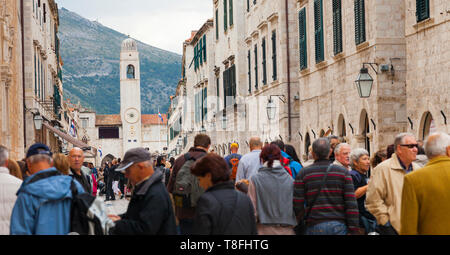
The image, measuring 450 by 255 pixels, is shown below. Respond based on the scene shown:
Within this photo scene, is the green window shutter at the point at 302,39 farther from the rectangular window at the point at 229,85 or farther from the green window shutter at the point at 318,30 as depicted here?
the rectangular window at the point at 229,85

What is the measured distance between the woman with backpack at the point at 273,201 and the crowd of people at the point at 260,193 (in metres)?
0.01

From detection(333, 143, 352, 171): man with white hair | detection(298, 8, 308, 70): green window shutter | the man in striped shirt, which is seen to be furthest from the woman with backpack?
detection(298, 8, 308, 70): green window shutter

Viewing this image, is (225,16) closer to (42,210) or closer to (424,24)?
(424,24)

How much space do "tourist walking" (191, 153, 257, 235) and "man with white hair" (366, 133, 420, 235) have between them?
87.3 inches

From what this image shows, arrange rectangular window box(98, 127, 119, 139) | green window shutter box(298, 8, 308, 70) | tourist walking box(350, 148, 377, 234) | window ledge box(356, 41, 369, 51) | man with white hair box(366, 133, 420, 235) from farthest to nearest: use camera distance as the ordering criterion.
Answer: rectangular window box(98, 127, 119, 139), green window shutter box(298, 8, 308, 70), window ledge box(356, 41, 369, 51), tourist walking box(350, 148, 377, 234), man with white hair box(366, 133, 420, 235)

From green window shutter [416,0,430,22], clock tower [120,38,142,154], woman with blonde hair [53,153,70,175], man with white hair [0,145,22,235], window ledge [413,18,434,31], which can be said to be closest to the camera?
man with white hair [0,145,22,235]

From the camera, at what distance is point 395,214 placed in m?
7.84

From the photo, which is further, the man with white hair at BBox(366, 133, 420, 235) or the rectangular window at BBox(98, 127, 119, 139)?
the rectangular window at BBox(98, 127, 119, 139)

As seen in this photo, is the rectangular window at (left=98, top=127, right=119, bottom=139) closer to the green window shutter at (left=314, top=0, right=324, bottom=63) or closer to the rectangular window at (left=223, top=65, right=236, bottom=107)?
the rectangular window at (left=223, top=65, right=236, bottom=107)

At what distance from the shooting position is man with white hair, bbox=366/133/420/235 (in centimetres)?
784

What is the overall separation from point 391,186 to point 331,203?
682mm

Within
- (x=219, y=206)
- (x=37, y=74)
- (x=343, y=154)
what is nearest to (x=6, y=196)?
(x=219, y=206)

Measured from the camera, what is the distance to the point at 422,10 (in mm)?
15273
